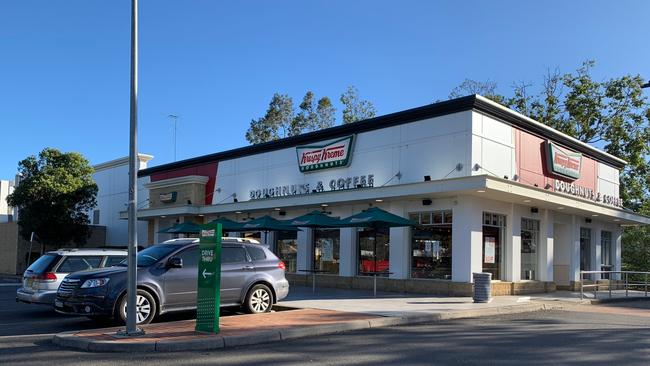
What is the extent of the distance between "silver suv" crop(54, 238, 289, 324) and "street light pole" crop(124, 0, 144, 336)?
4.06ft

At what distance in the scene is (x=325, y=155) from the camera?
23.7m

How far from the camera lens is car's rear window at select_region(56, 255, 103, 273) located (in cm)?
1358

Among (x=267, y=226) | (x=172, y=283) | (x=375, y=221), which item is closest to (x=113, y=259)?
(x=172, y=283)

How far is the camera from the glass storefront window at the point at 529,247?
21234 millimetres

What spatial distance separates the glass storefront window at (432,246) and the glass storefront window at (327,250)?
3640mm

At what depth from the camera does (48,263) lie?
1349cm

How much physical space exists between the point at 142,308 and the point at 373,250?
11.5 meters

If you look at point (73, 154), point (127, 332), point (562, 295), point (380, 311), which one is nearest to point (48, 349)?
point (127, 332)

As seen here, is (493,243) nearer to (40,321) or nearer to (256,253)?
(256,253)

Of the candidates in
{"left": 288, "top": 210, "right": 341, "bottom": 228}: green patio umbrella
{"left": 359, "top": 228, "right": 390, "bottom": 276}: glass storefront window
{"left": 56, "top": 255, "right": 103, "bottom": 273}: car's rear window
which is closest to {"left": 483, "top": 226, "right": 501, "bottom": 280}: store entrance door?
{"left": 359, "top": 228, "right": 390, "bottom": 276}: glass storefront window

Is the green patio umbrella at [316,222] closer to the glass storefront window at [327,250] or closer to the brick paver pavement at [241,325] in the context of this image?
the glass storefront window at [327,250]

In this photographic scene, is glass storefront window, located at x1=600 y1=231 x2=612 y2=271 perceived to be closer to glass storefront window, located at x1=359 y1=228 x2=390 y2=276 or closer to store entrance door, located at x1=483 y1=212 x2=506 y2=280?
store entrance door, located at x1=483 y1=212 x2=506 y2=280

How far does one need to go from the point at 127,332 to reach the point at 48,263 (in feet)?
16.8

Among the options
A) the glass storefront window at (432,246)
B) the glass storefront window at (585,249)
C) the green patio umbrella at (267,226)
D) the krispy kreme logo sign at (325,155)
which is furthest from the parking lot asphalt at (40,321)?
the glass storefront window at (585,249)
